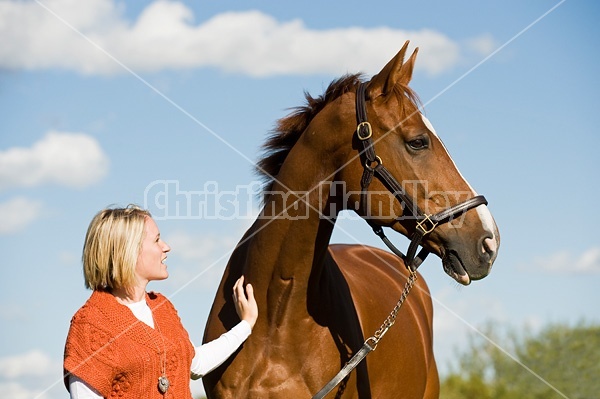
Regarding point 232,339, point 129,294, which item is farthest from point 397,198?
point 129,294

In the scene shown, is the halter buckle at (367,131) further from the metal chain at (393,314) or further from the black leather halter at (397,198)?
the metal chain at (393,314)

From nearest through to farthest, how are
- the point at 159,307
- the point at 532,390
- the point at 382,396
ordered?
the point at 159,307, the point at 382,396, the point at 532,390

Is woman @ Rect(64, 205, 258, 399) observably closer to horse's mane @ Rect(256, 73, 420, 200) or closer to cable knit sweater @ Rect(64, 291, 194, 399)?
cable knit sweater @ Rect(64, 291, 194, 399)

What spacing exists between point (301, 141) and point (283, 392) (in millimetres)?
1416

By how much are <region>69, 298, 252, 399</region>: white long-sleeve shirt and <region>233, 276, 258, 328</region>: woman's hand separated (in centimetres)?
5

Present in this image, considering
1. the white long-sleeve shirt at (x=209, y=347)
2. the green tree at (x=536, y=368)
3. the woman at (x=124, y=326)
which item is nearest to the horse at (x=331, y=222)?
the white long-sleeve shirt at (x=209, y=347)

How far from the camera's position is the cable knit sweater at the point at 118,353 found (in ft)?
10.6

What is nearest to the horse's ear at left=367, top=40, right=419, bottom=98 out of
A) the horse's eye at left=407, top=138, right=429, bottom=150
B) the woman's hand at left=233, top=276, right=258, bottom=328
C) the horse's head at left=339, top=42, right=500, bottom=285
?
the horse's head at left=339, top=42, right=500, bottom=285

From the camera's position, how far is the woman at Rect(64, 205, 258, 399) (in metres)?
3.23

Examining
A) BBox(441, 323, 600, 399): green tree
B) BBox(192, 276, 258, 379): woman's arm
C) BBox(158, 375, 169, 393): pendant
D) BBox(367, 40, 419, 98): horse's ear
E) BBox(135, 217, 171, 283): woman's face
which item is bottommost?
BBox(441, 323, 600, 399): green tree

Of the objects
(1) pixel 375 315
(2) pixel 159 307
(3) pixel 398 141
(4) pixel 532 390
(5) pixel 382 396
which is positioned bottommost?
(4) pixel 532 390

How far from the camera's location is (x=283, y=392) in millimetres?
4352

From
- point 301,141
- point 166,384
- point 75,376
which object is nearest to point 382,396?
point 301,141

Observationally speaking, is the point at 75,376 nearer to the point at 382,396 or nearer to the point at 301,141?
the point at 301,141
